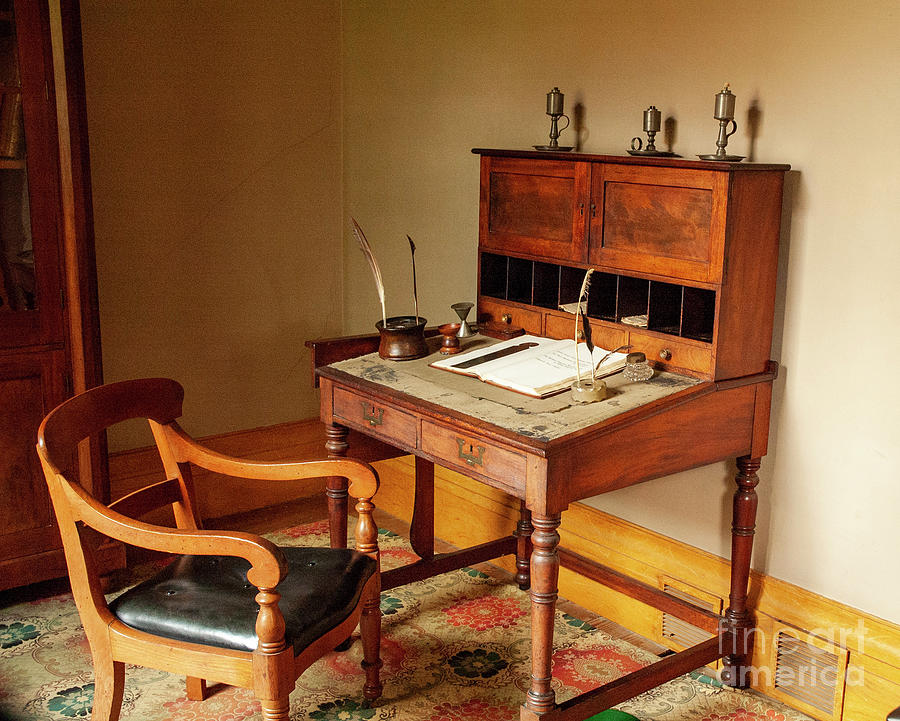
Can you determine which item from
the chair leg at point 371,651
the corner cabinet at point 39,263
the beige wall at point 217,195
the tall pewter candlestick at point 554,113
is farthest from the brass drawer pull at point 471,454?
the beige wall at point 217,195

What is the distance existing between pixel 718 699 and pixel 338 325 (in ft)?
7.52

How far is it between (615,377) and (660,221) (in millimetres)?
428

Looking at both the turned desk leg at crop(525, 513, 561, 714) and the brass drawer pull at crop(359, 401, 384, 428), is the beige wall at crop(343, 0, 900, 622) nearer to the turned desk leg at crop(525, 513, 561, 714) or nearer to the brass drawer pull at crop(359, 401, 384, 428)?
the turned desk leg at crop(525, 513, 561, 714)

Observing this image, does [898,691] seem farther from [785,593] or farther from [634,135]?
[634,135]

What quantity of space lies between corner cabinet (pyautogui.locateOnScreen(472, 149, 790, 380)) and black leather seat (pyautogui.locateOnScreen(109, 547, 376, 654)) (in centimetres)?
100

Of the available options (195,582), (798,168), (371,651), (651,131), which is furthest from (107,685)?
(798,168)

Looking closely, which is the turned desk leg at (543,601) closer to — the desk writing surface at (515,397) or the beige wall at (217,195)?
the desk writing surface at (515,397)

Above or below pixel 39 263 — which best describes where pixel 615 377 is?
below

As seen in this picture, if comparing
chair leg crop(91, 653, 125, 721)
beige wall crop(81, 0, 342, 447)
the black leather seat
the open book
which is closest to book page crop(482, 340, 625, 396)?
the open book

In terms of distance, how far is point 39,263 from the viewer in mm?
3049

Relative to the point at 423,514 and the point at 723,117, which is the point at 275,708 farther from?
the point at 723,117

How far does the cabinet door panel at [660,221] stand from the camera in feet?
7.98

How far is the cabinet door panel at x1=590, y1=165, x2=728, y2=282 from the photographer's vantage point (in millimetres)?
2434

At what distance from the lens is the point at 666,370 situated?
260 cm
